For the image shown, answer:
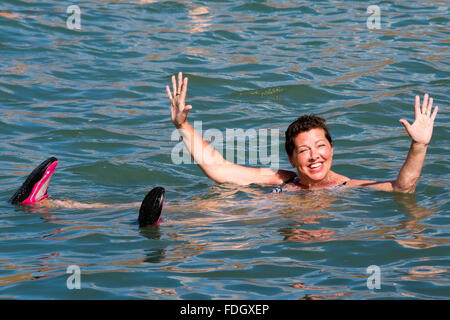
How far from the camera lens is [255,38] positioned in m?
13.0

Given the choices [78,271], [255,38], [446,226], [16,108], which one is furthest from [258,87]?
[78,271]

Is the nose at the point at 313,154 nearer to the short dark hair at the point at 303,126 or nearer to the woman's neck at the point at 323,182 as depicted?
the short dark hair at the point at 303,126

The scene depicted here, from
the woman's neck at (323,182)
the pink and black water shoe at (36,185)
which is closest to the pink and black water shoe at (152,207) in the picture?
the pink and black water shoe at (36,185)

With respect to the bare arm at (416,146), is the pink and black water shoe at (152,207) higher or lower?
lower

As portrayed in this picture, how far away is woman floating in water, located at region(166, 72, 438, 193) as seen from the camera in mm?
6398

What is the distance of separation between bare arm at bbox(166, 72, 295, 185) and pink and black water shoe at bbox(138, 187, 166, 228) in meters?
0.89

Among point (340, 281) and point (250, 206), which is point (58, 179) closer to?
point (250, 206)

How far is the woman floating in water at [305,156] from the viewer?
252 inches

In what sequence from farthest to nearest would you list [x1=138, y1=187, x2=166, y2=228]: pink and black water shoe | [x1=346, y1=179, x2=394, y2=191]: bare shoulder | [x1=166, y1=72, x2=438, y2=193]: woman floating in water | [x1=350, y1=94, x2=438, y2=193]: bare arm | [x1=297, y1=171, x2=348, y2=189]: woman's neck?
1. [x1=297, y1=171, x2=348, y2=189]: woman's neck
2. [x1=346, y1=179, x2=394, y2=191]: bare shoulder
3. [x1=166, y1=72, x2=438, y2=193]: woman floating in water
4. [x1=350, y1=94, x2=438, y2=193]: bare arm
5. [x1=138, y1=187, x2=166, y2=228]: pink and black water shoe

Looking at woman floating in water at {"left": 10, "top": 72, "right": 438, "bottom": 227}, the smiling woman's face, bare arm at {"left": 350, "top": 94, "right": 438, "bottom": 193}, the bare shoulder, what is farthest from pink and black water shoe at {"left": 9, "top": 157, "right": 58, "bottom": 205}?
bare arm at {"left": 350, "top": 94, "right": 438, "bottom": 193}

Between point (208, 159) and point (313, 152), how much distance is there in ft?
3.10

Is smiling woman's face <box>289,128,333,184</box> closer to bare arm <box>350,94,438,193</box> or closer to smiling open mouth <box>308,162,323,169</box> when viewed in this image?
smiling open mouth <box>308,162,323,169</box>

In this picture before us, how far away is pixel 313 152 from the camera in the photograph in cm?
687
